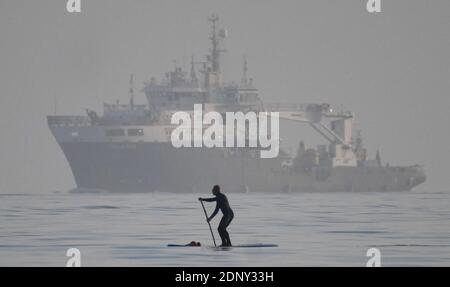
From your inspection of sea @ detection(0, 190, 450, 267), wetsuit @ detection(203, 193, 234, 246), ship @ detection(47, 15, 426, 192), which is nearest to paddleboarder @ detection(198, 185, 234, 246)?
wetsuit @ detection(203, 193, 234, 246)

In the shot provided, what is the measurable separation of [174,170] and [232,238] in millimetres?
59413

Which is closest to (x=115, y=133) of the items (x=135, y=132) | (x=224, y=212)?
(x=135, y=132)

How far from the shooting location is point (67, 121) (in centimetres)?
10138

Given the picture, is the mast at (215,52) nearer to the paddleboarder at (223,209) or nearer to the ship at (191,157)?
the ship at (191,157)

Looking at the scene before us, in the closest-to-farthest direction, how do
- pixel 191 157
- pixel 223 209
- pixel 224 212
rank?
pixel 223 209 < pixel 224 212 < pixel 191 157

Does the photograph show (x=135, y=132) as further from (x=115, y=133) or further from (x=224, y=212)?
(x=224, y=212)

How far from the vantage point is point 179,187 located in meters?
98.8

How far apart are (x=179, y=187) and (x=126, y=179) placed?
142 inches

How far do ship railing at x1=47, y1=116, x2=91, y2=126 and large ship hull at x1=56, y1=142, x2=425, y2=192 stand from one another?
2.44m

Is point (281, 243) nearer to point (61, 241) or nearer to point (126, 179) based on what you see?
point (61, 241)

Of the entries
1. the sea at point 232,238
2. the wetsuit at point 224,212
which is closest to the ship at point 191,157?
the sea at point 232,238

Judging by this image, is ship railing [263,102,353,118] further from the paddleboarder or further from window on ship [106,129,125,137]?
the paddleboarder

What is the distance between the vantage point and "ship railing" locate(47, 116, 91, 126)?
101 m
